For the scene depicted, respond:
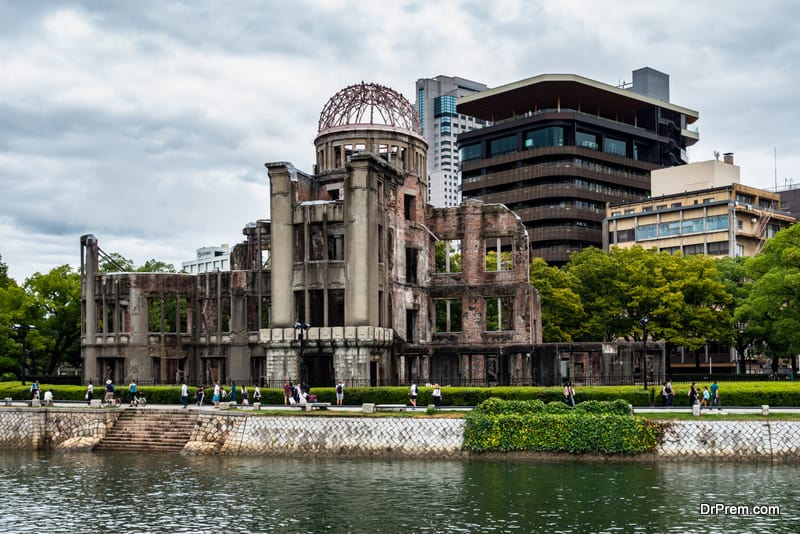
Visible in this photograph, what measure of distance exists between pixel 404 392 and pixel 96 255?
112 ft

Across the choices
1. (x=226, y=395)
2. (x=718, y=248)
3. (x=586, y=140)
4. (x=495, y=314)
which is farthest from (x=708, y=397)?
(x=586, y=140)

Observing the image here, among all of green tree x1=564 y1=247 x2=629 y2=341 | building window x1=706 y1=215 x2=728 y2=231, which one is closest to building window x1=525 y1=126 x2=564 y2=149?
building window x1=706 y1=215 x2=728 y2=231

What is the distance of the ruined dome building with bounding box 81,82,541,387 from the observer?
61.7 meters

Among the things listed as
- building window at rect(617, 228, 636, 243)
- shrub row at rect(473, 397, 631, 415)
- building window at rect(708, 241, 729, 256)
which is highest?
building window at rect(617, 228, 636, 243)

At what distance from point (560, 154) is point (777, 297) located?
63.8 m

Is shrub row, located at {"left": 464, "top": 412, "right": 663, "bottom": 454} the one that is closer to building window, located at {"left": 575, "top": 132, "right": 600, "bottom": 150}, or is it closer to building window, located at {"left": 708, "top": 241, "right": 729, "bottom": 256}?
building window, located at {"left": 708, "top": 241, "right": 729, "bottom": 256}

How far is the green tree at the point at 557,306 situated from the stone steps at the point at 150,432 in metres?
39.0

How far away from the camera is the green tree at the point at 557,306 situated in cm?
7988

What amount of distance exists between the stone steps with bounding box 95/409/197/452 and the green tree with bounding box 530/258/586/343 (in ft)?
128

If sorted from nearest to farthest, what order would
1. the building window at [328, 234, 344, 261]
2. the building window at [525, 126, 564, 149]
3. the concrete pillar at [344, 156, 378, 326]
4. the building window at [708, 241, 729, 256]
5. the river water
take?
the river water, the concrete pillar at [344, 156, 378, 326], the building window at [328, 234, 344, 261], the building window at [708, 241, 729, 256], the building window at [525, 126, 564, 149]

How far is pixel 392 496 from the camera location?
33125mm

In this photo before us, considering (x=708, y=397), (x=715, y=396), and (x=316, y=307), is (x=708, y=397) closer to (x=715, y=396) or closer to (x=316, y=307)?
(x=715, y=396)

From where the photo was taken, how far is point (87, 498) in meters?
33.7

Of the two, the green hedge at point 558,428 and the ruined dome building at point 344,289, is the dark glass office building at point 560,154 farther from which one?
the green hedge at point 558,428
